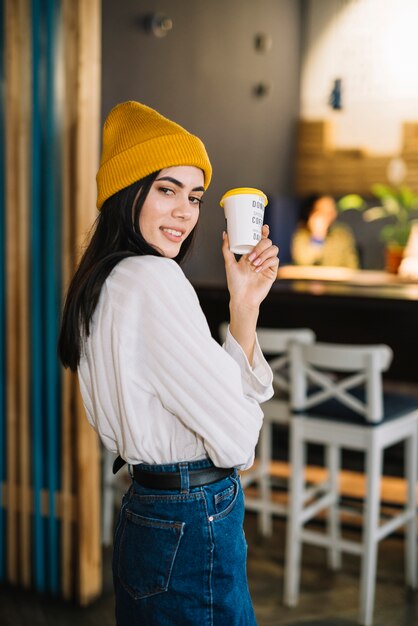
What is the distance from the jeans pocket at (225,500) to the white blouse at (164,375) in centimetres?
8

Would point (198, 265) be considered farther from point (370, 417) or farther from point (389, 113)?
point (370, 417)

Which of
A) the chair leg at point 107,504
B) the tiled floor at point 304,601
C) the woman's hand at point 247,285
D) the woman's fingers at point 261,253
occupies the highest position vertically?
the woman's fingers at point 261,253

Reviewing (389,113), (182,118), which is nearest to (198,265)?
(182,118)

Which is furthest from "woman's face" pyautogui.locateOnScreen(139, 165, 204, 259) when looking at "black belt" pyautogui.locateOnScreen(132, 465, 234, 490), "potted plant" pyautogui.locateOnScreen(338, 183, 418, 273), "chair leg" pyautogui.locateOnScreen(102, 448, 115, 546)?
"potted plant" pyautogui.locateOnScreen(338, 183, 418, 273)

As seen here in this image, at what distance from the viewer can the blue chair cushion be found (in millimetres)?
2740

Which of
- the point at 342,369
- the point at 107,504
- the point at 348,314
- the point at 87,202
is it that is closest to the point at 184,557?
the point at 342,369

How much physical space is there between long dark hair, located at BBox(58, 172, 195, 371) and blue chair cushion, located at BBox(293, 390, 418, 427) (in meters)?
1.65

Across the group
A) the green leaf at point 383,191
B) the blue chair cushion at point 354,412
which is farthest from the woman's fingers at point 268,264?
the green leaf at point 383,191

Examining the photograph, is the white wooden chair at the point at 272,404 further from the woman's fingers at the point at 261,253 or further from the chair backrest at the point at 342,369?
the woman's fingers at the point at 261,253

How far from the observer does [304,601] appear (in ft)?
9.45

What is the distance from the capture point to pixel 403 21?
270 inches

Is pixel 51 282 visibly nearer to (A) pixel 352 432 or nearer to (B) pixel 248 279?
(A) pixel 352 432

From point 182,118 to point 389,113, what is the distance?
2.49 metres

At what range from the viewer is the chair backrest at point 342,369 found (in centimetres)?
263
